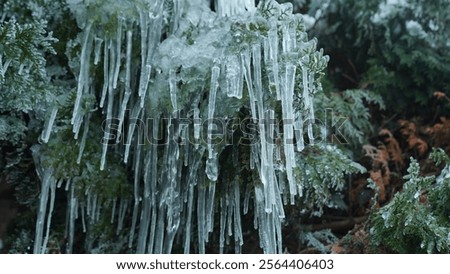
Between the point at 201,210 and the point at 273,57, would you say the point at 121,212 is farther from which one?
the point at 273,57

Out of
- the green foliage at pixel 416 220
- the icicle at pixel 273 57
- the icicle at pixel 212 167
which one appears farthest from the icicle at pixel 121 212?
the green foliage at pixel 416 220

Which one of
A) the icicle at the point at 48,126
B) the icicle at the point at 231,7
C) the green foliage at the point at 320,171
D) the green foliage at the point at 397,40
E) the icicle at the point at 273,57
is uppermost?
the green foliage at the point at 397,40

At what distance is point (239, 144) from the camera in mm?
3055

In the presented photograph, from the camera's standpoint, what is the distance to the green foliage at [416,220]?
2766mm

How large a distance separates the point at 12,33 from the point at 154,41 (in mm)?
707

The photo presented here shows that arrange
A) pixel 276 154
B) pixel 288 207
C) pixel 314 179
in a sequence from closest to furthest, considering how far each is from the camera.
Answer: pixel 276 154
pixel 314 179
pixel 288 207

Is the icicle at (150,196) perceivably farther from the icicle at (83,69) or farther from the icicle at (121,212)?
the icicle at (83,69)

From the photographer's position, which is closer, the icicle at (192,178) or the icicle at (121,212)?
the icicle at (192,178)

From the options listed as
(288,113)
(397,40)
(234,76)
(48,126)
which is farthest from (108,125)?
(397,40)

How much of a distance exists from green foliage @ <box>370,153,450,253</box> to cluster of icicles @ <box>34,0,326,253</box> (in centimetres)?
48

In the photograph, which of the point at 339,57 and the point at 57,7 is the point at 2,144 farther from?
the point at 339,57

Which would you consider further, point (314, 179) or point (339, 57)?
point (339, 57)
